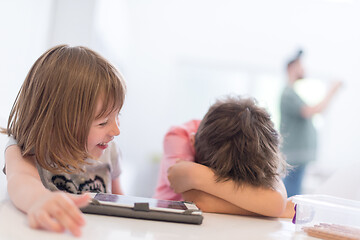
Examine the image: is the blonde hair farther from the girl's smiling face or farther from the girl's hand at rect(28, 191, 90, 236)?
the girl's hand at rect(28, 191, 90, 236)

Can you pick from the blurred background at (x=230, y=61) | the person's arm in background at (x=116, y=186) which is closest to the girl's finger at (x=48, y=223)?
the person's arm in background at (x=116, y=186)

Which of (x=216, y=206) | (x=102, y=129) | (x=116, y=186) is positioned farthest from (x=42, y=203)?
(x=116, y=186)

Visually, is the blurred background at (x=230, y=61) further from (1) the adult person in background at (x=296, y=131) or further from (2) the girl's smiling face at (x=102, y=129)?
(2) the girl's smiling face at (x=102, y=129)

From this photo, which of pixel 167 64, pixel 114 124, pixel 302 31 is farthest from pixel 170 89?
pixel 114 124

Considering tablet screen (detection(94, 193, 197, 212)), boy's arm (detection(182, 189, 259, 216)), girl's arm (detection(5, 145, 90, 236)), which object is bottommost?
boy's arm (detection(182, 189, 259, 216))

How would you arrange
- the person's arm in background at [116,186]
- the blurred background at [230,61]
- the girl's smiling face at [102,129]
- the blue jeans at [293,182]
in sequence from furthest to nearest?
the blurred background at [230,61] < the blue jeans at [293,182] < the person's arm in background at [116,186] < the girl's smiling face at [102,129]

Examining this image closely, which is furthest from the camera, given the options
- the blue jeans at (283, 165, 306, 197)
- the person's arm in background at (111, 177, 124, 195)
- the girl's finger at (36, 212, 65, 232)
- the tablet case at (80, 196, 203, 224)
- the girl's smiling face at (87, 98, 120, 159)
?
the blue jeans at (283, 165, 306, 197)

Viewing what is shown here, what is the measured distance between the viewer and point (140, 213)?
54 cm

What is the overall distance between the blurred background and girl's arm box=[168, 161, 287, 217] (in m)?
2.64

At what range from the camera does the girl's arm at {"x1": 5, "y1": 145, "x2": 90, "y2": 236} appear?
41 centimetres

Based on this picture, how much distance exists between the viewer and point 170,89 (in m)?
3.71

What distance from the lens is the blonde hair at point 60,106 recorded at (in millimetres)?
620

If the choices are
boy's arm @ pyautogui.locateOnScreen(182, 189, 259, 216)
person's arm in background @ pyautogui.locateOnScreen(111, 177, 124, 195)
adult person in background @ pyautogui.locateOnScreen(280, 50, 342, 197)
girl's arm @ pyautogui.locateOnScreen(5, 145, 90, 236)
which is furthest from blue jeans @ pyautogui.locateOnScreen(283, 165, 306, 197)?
girl's arm @ pyautogui.locateOnScreen(5, 145, 90, 236)

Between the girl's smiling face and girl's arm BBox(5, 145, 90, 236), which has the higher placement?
the girl's smiling face
